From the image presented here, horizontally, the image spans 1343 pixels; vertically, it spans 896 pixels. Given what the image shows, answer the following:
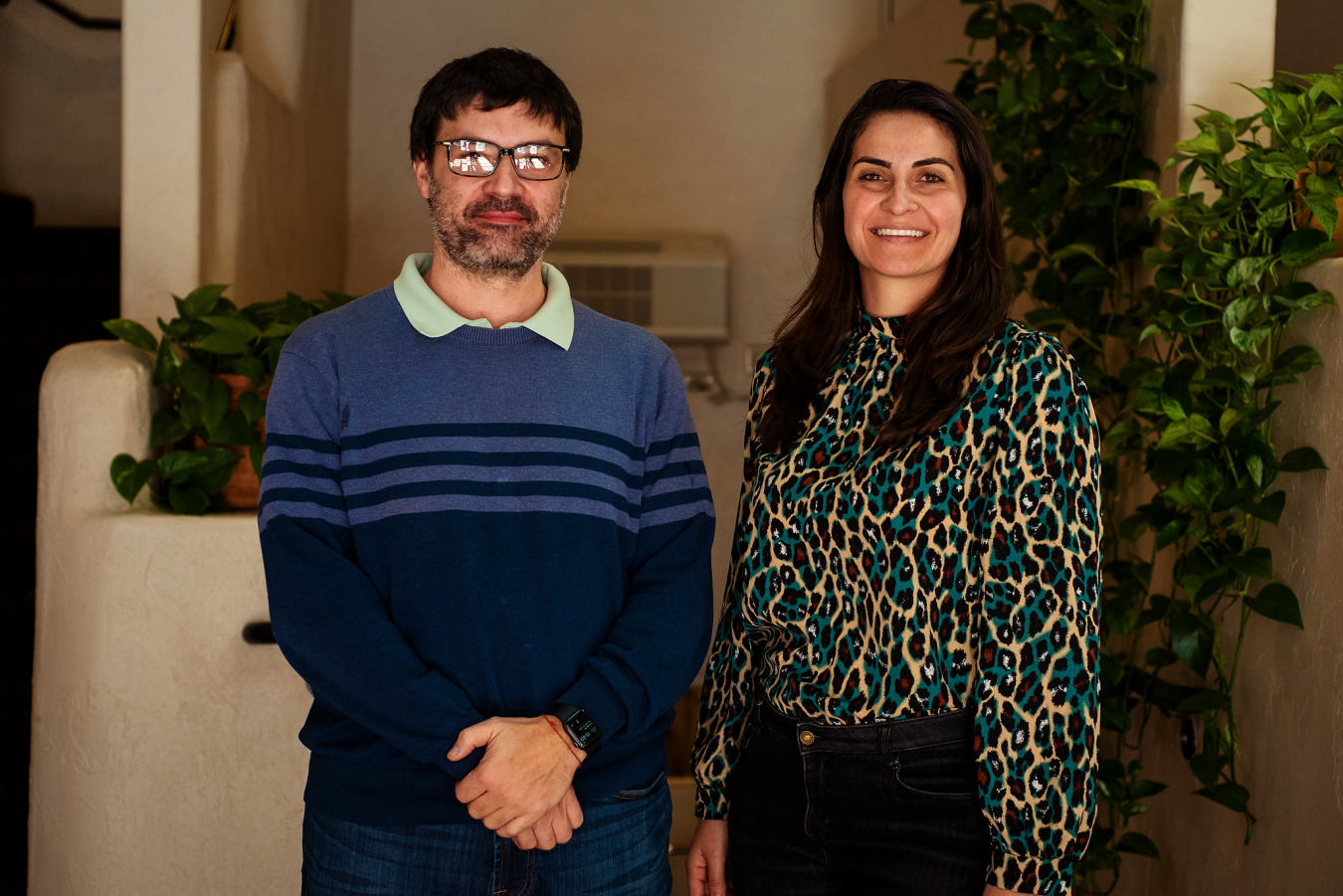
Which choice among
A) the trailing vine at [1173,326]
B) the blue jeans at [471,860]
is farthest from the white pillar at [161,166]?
the trailing vine at [1173,326]

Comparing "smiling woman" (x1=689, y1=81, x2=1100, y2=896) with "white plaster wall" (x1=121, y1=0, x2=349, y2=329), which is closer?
"smiling woman" (x1=689, y1=81, x2=1100, y2=896)

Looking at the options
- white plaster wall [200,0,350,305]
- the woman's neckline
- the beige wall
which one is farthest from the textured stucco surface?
the beige wall

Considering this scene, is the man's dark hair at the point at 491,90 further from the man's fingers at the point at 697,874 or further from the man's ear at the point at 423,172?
the man's fingers at the point at 697,874

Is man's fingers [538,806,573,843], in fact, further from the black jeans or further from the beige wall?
the beige wall

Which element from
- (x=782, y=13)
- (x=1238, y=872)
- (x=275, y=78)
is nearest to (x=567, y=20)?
(x=782, y=13)

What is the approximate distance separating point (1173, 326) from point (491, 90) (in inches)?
48.4

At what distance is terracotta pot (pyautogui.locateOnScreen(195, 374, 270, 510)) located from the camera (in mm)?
2207

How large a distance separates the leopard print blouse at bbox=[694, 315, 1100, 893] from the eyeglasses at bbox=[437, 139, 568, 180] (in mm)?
498

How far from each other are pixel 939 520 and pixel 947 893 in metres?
0.42

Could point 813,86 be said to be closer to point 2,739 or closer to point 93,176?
point 93,176

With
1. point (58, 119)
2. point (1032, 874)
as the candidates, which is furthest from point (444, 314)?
point (58, 119)

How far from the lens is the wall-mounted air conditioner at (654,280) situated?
14.0ft

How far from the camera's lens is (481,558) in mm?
1306

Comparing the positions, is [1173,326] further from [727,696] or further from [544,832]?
[544,832]
